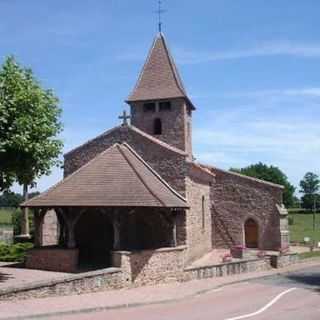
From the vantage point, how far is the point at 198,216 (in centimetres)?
3412

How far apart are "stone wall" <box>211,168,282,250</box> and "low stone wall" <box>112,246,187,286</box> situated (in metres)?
13.1

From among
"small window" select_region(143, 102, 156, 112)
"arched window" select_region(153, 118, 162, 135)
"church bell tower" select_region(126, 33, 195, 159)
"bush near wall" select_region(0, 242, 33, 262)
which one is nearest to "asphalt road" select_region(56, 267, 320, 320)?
"bush near wall" select_region(0, 242, 33, 262)

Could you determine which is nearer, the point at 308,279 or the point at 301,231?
the point at 308,279

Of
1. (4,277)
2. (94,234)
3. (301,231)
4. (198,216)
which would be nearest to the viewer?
(4,277)

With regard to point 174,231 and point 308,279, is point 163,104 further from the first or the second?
point 308,279

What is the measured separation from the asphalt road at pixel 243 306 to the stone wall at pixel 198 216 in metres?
6.28

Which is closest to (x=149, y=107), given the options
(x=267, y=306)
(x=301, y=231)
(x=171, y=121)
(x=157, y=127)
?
(x=157, y=127)

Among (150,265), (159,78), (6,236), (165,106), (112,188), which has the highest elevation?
(159,78)

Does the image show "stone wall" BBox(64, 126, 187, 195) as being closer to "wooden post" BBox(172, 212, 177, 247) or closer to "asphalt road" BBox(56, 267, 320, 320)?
"wooden post" BBox(172, 212, 177, 247)

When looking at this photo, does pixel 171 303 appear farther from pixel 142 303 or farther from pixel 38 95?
pixel 38 95

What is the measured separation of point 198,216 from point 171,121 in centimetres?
768

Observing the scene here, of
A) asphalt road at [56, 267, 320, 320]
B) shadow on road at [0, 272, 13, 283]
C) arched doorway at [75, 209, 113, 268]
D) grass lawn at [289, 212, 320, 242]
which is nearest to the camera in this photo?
asphalt road at [56, 267, 320, 320]

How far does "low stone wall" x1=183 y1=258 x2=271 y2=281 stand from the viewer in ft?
85.5

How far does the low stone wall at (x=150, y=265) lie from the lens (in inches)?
914
